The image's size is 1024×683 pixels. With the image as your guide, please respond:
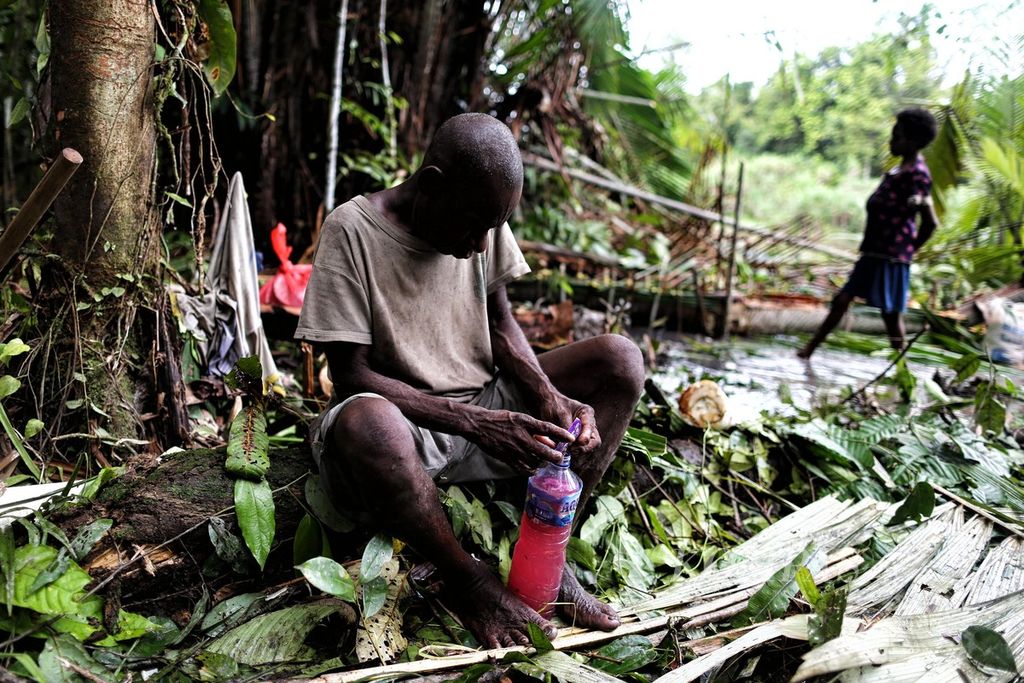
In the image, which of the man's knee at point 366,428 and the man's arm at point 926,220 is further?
the man's arm at point 926,220

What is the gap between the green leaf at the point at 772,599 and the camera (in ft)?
5.85

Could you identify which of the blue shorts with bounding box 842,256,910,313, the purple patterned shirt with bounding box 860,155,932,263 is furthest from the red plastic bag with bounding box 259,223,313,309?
the blue shorts with bounding box 842,256,910,313

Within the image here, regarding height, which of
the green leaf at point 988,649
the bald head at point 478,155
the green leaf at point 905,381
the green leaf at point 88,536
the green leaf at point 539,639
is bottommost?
the green leaf at point 539,639

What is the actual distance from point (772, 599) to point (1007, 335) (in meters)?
4.14

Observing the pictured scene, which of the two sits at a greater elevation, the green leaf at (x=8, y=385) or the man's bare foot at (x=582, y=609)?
the green leaf at (x=8, y=385)

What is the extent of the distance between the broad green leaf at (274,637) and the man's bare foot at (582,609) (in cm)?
62

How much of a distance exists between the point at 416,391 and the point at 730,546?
1.30m

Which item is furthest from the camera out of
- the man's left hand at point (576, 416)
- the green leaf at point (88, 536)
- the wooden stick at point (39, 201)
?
the man's left hand at point (576, 416)

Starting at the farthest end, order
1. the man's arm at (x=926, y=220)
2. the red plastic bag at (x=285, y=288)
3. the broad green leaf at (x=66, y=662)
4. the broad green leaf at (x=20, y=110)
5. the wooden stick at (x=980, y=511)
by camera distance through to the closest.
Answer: the man's arm at (x=926, y=220) → the red plastic bag at (x=285, y=288) → the wooden stick at (x=980, y=511) → the broad green leaf at (x=20, y=110) → the broad green leaf at (x=66, y=662)

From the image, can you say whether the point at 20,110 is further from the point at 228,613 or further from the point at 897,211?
the point at 897,211

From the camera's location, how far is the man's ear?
168 cm

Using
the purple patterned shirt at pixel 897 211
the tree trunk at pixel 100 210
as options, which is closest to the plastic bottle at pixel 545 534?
the tree trunk at pixel 100 210

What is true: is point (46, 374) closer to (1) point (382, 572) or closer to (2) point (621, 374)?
(1) point (382, 572)

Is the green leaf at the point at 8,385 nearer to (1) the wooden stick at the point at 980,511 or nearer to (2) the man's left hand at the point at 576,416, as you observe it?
(2) the man's left hand at the point at 576,416
